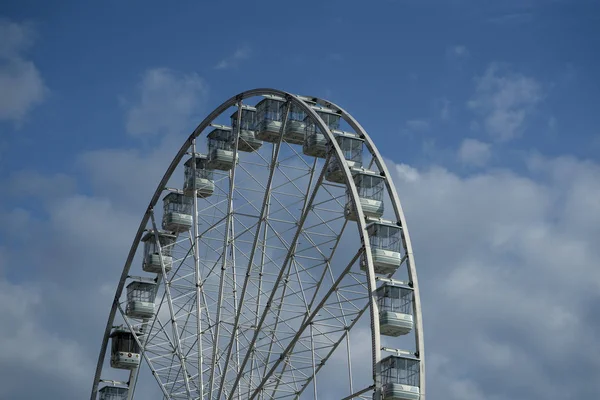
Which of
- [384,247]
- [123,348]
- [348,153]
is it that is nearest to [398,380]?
[384,247]

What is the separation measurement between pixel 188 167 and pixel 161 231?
10.7 ft

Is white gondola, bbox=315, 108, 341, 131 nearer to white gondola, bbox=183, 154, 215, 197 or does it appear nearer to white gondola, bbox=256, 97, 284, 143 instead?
white gondola, bbox=256, 97, 284, 143

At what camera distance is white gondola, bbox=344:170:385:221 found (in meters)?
48.7

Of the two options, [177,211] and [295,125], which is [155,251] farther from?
[295,125]

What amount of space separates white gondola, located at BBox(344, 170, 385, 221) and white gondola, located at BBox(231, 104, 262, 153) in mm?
7582

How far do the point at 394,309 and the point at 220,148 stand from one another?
604 inches

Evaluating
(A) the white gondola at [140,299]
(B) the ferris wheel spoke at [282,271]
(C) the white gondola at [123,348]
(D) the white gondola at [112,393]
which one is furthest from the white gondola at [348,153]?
(D) the white gondola at [112,393]

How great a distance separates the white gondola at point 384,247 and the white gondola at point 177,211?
49.4 feet

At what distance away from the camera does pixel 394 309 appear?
45000 millimetres

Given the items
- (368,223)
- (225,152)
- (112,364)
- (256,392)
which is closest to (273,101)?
(225,152)

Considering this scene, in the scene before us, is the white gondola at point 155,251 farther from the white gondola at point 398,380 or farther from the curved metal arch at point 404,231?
the white gondola at point 398,380

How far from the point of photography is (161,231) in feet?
200

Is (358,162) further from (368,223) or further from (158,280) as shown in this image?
(158,280)

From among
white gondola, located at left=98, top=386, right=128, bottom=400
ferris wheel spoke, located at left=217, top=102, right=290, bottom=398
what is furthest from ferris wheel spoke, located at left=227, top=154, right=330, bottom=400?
white gondola, located at left=98, top=386, right=128, bottom=400
